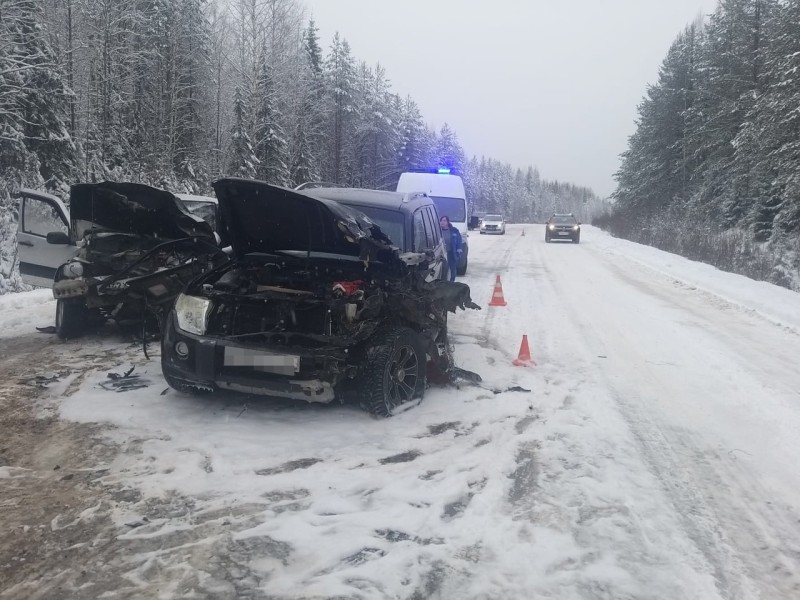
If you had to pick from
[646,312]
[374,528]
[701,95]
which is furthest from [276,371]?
[701,95]

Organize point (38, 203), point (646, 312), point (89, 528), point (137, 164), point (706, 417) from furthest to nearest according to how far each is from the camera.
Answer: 1. point (137, 164)
2. point (646, 312)
3. point (38, 203)
4. point (706, 417)
5. point (89, 528)

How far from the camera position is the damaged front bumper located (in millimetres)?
4453

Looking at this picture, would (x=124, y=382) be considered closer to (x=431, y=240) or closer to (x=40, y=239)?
(x=431, y=240)

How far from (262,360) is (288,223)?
135cm

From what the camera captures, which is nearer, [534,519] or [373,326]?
[534,519]

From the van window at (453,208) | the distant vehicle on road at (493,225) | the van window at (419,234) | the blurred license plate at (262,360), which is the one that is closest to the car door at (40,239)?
the blurred license plate at (262,360)

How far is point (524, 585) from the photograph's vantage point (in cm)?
274

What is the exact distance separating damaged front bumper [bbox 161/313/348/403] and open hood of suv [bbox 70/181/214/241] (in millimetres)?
2731

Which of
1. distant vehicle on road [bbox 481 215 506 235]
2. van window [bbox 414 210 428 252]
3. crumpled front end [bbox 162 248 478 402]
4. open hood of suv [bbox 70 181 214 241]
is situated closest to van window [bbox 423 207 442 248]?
van window [bbox 414 210 428 252]

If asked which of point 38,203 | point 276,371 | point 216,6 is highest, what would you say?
point 216,6

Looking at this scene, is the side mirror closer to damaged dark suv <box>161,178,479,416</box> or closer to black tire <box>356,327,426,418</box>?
damaged dark suv <box>161,178,479,416</box>

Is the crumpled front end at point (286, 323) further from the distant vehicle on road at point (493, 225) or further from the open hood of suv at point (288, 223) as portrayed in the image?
the distant vehicle on road at point (493, 225)

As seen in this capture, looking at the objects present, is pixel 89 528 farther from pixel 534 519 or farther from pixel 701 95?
pixel 701 95

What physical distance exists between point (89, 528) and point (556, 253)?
76.3 feet
